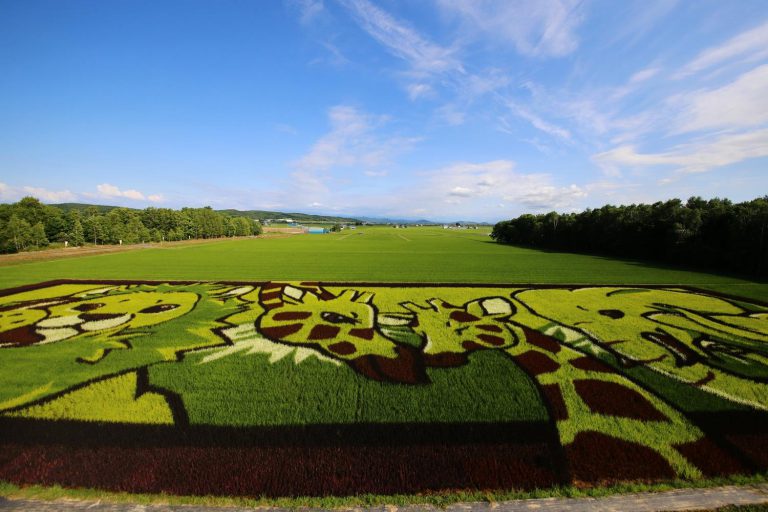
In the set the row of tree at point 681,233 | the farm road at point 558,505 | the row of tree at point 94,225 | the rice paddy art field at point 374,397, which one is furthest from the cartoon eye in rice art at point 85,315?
the row of tree at point 94,225

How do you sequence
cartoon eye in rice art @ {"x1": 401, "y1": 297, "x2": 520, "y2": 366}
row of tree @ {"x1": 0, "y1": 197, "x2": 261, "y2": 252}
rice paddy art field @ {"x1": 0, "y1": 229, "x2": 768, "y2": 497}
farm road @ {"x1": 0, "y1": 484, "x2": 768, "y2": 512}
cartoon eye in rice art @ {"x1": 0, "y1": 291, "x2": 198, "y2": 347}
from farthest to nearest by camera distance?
row of tree @ {"x1": 0, "y1": 197, "x2": 261, "y2": 252}
cartoon eye in rice art @ {"x1": 0, "y1": 291, "x2": 198, "y2": 347}
cartoon eye in rice art @ {"x1": 401, "y1": 297, "x2": 520, "y2": 366}
rice paddy art field @ {"x1": 0, "y1": 229, "x2": 768, "y2": 497}
farm road @ {"x1": 0, "y1": 484, "x2": 768, "y2": 512}

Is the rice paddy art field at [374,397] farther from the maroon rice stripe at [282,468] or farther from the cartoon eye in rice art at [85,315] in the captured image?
the cartoon eye in rice art at [85,315]

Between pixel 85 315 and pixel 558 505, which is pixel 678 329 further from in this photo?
pixel 85 315

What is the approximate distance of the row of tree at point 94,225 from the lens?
67688 mm

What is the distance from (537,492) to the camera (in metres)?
6.31

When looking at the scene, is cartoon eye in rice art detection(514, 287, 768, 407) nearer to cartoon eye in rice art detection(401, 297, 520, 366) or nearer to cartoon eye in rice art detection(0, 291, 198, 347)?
cartoon eye in rice art detection(401, 297, 520, 366)

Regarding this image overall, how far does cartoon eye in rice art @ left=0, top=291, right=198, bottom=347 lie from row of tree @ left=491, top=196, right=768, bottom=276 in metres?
61.6

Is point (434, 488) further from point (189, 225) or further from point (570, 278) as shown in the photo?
point (189, 225)

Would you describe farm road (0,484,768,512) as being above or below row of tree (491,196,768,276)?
below

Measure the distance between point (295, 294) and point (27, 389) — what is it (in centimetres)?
1415

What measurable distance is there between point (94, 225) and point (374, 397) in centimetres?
11152

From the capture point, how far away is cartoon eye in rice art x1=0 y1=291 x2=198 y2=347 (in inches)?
572

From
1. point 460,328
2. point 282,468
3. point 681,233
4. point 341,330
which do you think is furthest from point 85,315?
point 681,233

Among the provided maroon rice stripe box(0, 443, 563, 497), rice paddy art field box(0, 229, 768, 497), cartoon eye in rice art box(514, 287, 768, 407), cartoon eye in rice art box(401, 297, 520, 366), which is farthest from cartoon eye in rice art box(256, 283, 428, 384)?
cartoon eye in rice art box(514, 287, 768, 407)
